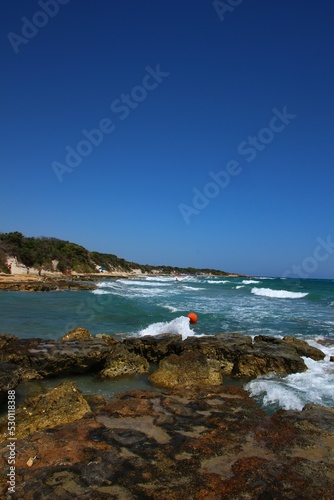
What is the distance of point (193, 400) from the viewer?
602cm

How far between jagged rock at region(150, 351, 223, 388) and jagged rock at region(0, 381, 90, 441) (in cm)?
270

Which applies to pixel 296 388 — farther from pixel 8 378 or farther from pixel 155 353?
pixel 8 378

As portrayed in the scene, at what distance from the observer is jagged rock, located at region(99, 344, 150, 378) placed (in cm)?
862

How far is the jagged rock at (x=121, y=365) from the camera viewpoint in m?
8.62

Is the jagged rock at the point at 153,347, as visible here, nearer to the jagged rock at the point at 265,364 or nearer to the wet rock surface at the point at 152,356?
the wet rock surface at the point at 152,356

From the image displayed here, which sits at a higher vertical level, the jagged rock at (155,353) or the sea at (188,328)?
the jagged rock at (155,353)

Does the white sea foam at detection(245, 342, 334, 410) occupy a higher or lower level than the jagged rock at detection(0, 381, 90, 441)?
lower

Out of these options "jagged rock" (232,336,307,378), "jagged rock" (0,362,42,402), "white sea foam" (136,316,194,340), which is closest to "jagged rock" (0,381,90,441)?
"jagged rock" (0,362,42,402)

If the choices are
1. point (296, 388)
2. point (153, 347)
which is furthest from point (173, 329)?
point (296, 388)

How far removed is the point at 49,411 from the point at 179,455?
251 centimetres

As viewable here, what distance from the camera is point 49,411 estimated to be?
5473mm

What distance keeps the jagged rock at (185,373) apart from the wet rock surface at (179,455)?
7.45 ft

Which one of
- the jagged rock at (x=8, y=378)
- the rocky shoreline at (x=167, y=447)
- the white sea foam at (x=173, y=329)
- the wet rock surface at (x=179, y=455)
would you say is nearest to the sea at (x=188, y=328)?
the white sea foam at (x=173, y=329)

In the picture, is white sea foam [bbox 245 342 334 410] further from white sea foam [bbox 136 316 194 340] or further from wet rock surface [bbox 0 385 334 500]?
white sea foam [bbox 136 316 194 340]
